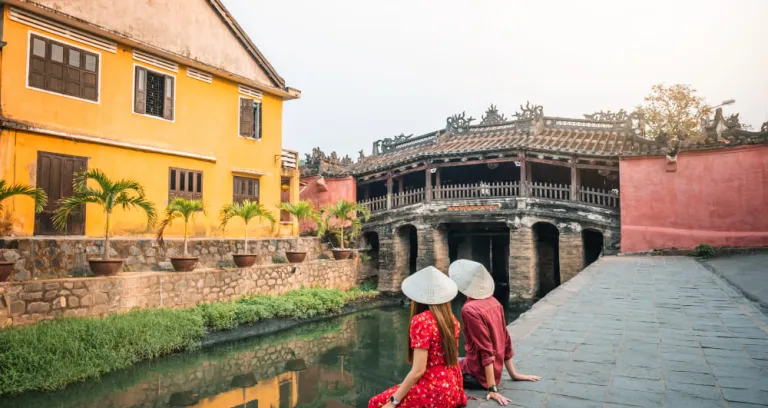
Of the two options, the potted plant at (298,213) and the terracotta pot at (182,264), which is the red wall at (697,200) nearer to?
the potted plant at (298,213)

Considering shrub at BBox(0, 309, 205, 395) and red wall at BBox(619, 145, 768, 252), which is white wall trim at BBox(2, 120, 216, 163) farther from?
red wall at BBox(619, 145, 768, 252)

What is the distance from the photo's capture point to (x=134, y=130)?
1264cm

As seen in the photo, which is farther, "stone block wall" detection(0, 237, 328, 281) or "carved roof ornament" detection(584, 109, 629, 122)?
"carved roof ornament" detection(584, 109, 629, 122)

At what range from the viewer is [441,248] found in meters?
18.2

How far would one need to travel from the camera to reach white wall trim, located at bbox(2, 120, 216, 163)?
10219 mm

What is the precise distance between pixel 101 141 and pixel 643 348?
12.6 meters

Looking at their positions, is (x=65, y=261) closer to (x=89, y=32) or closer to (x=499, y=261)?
(x=89, y=32)

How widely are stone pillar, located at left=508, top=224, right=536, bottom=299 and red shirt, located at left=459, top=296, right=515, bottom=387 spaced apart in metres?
12.3

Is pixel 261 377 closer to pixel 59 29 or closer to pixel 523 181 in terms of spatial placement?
pixel 59 29

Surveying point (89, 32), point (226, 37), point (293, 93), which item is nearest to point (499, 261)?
point (293, 93)

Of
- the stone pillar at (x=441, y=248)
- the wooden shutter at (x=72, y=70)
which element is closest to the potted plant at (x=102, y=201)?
the wooden shutter at (x=72, y=70)

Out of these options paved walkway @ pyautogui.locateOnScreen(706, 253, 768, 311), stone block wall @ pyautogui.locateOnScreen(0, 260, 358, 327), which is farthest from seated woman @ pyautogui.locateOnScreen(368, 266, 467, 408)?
stone block wall @ pyautogui.locateOnScreen(0, 260, 358, 327)

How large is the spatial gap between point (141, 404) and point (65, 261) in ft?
16.2

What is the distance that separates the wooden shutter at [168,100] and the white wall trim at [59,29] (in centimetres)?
163
